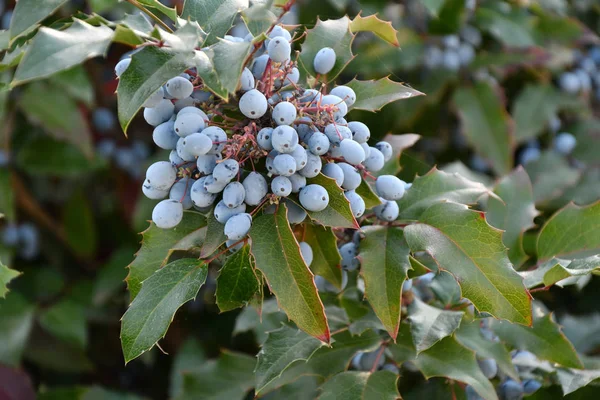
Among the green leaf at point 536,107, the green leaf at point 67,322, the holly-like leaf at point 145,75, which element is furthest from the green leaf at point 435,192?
the green leaf at point 67,322

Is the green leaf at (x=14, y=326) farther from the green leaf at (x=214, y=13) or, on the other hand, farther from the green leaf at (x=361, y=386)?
the green leaf at (x=214, y=13)

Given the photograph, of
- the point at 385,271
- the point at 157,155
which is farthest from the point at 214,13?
the point at 157,155

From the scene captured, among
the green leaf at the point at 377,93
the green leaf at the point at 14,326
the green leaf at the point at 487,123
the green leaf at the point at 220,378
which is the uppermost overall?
the green leaf at the point at 377,93

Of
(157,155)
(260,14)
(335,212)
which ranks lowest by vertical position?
(157,155)

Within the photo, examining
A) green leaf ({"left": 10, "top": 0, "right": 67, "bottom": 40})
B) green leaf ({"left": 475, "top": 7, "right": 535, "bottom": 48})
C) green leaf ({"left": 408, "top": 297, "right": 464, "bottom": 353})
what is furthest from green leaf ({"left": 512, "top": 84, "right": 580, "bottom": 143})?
green leaf ({"left": 10, "top": 0, "right": 67, "bottom": 40})

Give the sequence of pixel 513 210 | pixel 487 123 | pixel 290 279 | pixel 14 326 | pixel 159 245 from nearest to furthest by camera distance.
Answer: pixel 290 279, pixel 159 245, pixel 513 210, pixel 14 326, pixel 487 123

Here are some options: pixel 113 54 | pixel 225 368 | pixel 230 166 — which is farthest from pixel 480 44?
pixel 230 166

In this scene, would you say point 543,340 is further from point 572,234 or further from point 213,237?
point 213,237
